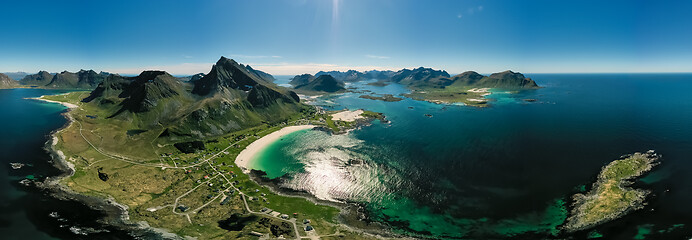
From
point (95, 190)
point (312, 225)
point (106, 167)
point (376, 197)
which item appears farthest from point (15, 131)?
point (376, 197)

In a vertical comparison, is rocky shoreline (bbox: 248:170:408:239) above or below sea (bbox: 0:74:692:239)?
below

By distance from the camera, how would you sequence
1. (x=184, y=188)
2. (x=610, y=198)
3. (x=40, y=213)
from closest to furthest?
(x=40, y=213)
(x=610, y=198)
(x=184, y=188)

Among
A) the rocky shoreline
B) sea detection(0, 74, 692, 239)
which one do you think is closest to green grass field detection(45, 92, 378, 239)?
the rocky shoreline

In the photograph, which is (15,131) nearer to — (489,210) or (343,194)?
(343,194)

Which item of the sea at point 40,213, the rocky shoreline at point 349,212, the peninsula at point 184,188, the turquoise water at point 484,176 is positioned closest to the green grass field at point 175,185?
the peninsula at point 184,188

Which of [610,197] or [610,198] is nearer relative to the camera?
[610,198]

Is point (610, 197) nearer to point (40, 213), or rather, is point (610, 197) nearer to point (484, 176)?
point (484, 176)

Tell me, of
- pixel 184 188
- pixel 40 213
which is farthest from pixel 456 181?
pixel 40 213

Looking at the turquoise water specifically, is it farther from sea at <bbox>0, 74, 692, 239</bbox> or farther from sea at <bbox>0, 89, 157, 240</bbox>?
sea at <bbox>0, 89, 157, 240</bbox>
